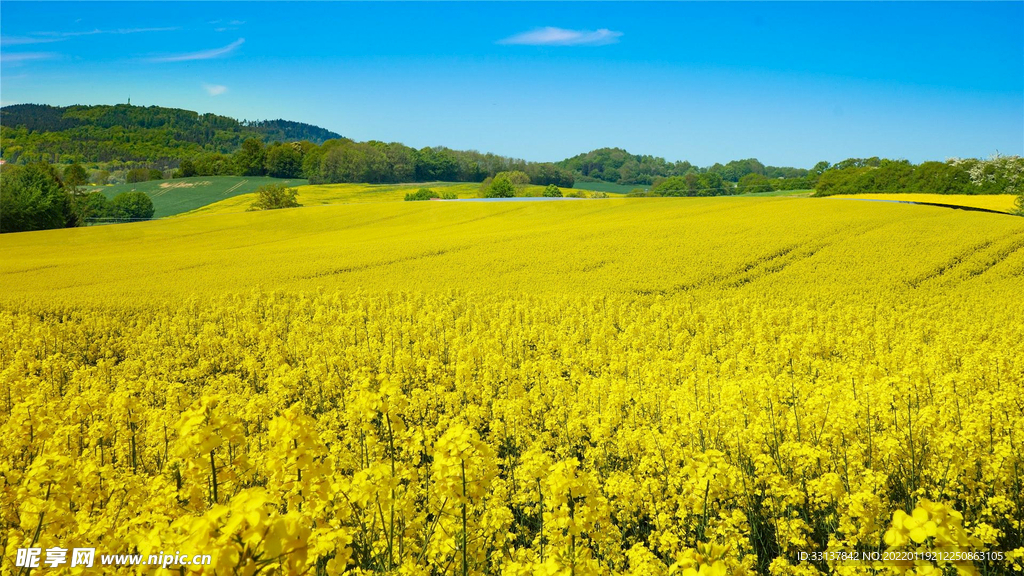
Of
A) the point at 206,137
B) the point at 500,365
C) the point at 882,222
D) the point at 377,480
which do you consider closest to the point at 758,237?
the point at 882,222

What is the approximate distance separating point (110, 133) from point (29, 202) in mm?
64189

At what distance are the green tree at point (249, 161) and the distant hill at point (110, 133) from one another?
432 inches

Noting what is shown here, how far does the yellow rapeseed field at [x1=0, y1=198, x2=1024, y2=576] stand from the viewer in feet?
12.5

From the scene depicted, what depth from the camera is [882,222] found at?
1179 inches

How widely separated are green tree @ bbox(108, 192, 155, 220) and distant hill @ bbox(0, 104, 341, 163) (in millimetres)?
10301

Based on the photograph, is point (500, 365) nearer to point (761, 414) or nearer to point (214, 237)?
point (761, 414)

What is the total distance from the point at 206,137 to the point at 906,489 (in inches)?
4560

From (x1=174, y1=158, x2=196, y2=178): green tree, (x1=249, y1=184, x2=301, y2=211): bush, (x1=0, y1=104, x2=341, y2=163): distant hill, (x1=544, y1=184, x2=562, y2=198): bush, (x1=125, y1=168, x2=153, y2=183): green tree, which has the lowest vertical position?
(x1=249, y1=184, x2=301, y2=211): bush

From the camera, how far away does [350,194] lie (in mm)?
67438

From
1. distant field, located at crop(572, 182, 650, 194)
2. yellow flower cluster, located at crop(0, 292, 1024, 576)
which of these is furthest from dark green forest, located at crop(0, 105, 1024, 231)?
yellow flower cluster, located at crop(0, 292, 1024, 576)

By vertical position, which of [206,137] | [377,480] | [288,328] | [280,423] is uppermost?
[206,137]

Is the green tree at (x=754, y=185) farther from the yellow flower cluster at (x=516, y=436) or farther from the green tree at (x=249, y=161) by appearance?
the green tree at (x=249, y=161)

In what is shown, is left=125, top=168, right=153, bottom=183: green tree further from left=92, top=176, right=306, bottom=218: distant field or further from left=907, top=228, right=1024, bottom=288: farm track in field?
left=907, top=228, right=1024, bottom=288: farm track in field

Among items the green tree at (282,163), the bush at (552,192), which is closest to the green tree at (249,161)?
the green tree at (282,163)
